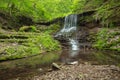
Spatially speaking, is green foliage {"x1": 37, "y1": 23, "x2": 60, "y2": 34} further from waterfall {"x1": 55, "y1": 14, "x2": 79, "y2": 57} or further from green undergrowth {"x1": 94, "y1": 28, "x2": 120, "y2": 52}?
green undergrowth {"x1": 94, "y1": 28, "x2": 120, "y2": 52}

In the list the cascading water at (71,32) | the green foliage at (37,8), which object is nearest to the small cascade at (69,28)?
the cascading water at (71,32)

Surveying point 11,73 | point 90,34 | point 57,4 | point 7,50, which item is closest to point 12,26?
point 90,34

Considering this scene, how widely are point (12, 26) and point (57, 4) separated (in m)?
30.9

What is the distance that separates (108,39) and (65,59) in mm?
10426

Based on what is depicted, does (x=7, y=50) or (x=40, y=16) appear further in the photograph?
(x=40, y=16)

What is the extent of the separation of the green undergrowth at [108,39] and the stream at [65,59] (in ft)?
5.10

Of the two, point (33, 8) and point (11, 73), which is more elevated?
point (33, 8)

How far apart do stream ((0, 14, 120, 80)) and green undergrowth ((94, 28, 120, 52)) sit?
5.10 ft

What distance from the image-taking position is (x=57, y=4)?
220 feet

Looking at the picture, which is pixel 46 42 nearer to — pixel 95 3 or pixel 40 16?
pixel 95 3

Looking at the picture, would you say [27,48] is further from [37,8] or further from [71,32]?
[37,8]

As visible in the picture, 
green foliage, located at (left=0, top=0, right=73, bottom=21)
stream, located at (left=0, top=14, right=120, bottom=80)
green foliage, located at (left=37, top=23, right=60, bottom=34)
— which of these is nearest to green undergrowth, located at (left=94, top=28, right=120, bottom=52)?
stream, located at (left=0, top=14, right=120, bottom=80)

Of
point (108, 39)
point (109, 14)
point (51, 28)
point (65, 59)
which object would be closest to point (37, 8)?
point (51, 28)

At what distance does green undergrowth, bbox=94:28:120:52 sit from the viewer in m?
24.8
